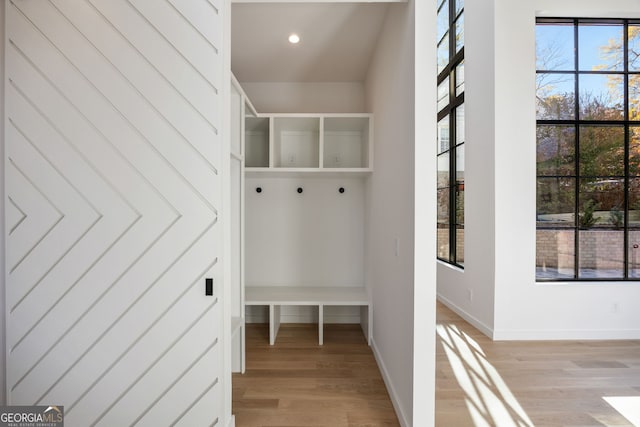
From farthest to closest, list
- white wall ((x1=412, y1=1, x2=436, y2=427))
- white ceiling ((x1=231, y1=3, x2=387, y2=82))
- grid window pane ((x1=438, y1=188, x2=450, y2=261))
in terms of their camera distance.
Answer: grid window pane ((x1=438, y1=188, x2=450, y2=261)) → white ceiling ((x1=231, y1=3, x2=387, y2=82)) → white wall ((x1=412, y1=1, x2=436, y2=427))

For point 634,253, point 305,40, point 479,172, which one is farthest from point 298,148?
point 634,253

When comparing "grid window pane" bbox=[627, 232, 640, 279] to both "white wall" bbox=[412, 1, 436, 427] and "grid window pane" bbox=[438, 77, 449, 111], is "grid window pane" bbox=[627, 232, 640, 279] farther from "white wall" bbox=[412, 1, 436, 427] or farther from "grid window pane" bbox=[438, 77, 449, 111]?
"white wall" bbox=[412, 1, 436, 427]

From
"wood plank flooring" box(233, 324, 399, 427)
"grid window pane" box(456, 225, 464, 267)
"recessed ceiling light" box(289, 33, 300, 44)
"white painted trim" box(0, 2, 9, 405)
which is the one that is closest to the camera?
"white painted trim" box(0, 2, 9, 405)

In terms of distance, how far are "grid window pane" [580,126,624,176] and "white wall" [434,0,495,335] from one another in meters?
1.04

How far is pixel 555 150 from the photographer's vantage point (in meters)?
3.40

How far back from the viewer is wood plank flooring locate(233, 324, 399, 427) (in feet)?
6.44

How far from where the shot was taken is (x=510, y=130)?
3.27 meters

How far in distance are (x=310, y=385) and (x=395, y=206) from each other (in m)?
1.46

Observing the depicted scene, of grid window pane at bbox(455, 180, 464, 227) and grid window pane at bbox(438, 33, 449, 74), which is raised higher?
grid window pane at bbox(438, 33, 449, 74)

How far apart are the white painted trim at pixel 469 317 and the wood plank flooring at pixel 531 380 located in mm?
84

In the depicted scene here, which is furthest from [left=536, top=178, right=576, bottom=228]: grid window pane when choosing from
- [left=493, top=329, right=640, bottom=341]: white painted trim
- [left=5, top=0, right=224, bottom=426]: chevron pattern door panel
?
[left=5, top=0, right=224, bottom=426]: chevron pattern door panel

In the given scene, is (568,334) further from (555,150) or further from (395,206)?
(395,206)

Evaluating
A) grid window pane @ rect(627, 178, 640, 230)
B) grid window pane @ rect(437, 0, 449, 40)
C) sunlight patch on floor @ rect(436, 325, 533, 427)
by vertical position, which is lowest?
sunlight patch on floor @ rect(436, 325, 533, 427)

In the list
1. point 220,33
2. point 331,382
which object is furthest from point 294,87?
point 331,382
